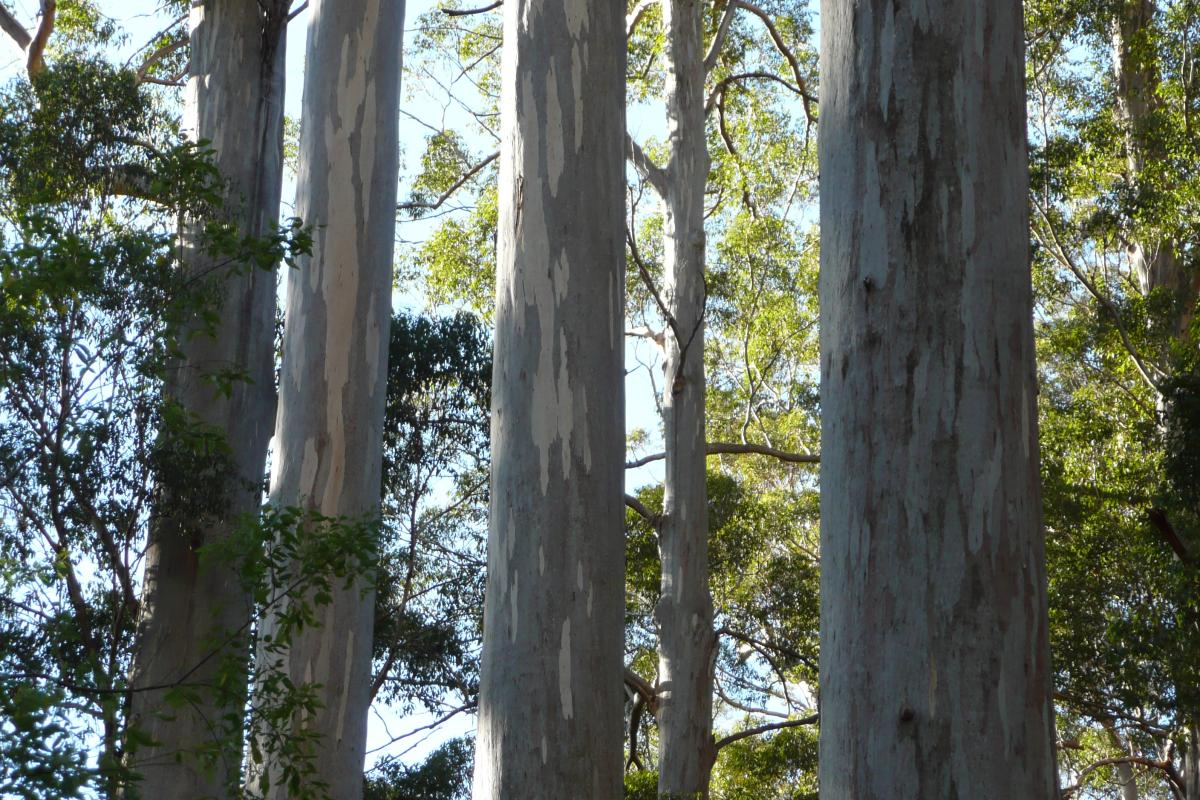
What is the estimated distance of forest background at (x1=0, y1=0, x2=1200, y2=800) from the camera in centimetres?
494

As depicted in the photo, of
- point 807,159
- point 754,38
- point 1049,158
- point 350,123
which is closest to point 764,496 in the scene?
point 807,159

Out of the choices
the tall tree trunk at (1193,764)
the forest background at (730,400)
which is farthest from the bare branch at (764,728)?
the tall tree trunk at (1193,764)

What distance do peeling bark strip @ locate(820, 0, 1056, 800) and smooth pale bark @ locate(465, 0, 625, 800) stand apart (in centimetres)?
178

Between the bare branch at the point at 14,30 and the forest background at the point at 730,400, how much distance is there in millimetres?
704

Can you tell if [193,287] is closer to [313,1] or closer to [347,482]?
[347,482]

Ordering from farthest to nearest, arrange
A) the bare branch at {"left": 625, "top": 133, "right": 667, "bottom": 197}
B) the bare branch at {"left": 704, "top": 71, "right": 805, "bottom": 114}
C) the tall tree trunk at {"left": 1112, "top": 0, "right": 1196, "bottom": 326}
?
the bare branch at {"left": 704, "top": 71, "right": 805, "bottom": 114}, the bare branch at {"left": 625, "top": 133, "right": 667, "bottom": 197}, the tall tree trunk at {"left": 1112, "top": 0, "right": 1196, "bottom": 326}

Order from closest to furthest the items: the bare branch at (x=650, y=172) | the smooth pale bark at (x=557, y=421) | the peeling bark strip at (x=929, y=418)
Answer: the peeling bark strip at (x=929, y=418), the smooth pale bark at (x=557, y=421), the bare branch at (x=650, y=172)

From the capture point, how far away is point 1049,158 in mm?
10922

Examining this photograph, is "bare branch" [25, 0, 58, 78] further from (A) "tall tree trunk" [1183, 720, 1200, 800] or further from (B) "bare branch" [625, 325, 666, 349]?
(A) "tall tree trunk" [1183, 720, 1200, 800]

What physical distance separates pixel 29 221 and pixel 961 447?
353cm

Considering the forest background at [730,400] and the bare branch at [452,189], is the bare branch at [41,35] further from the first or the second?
the bare branch at [452,189]

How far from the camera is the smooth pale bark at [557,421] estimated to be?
3.29m

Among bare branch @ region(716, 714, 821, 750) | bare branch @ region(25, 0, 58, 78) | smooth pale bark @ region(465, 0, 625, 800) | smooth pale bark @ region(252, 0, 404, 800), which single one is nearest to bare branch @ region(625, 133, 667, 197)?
bare branch @ region(716, 714, 821, 750)

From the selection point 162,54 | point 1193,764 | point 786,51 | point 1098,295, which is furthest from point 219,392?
point 786,51
